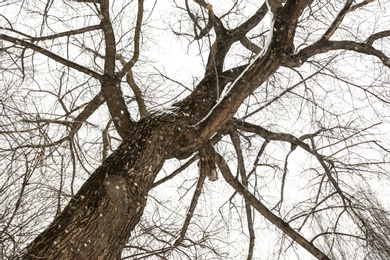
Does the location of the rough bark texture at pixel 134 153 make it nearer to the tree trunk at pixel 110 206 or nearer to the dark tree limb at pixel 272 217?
the tree trunk at pixel 110 206

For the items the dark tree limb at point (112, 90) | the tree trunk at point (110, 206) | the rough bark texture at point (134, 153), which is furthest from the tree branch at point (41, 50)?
the tree trunk at point (110, 206)

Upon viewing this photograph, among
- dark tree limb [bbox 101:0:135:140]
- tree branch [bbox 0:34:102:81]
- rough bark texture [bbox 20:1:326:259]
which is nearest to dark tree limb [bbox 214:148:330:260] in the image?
rough bark texture [bbox 20:1:326:259]

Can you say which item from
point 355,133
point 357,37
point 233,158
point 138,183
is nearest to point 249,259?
point 233,158

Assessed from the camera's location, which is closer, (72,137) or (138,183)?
(138,183)

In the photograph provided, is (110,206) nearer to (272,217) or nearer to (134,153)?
(134,153)

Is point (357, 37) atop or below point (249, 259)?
atop

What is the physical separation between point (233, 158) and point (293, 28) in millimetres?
1919

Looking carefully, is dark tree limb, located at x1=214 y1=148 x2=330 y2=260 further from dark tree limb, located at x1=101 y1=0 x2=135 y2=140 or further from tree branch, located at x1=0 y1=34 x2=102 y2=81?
tree branch, located at x1=0 y1=34 x2=102 y2=81

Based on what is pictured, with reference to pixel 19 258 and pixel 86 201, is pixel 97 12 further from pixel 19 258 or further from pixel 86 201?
pixel 19 258

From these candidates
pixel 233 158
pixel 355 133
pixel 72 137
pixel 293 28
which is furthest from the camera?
pixel 233 158

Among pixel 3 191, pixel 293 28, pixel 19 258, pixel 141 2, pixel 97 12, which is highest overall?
pixel 141 2

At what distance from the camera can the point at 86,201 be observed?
1.95 m

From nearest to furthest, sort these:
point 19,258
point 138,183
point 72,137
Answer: point 19,258
point 138,183
point 72,137

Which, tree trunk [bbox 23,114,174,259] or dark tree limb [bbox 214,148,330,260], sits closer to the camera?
tree trunk [bbox 23,114,174,259]
